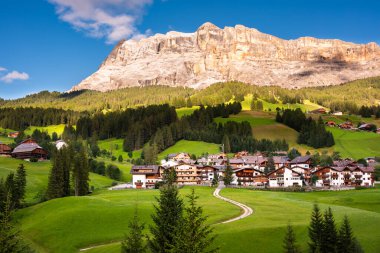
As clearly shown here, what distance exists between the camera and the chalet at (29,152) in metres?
151

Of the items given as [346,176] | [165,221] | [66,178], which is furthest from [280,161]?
[165,221]

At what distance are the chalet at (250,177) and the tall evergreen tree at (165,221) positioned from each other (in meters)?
114

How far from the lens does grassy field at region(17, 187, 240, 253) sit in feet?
205

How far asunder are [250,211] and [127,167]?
102 meters

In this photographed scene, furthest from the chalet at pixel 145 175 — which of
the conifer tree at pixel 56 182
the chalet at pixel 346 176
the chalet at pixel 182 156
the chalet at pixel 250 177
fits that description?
the chalet at pixel 346 176

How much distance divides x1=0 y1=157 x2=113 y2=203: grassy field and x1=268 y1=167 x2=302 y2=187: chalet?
59.9 m

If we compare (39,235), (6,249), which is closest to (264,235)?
(6,249)

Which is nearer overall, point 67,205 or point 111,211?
point 111,211

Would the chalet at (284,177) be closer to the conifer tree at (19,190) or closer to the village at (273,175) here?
the village at (273,175)

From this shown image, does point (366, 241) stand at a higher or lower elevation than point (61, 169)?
lower

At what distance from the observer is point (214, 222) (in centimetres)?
6419

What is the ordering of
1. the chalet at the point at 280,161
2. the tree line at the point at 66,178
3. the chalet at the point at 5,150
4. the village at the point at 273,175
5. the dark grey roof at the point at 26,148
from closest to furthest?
the tree line at the point at 66,178, the village at the point at 273,175, the dark grey roof at the point at 26,148, the chalet at the point at 5,150, the chalet at the point at 280,161

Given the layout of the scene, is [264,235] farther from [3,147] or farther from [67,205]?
[3,147]

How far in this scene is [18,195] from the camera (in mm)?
91438
